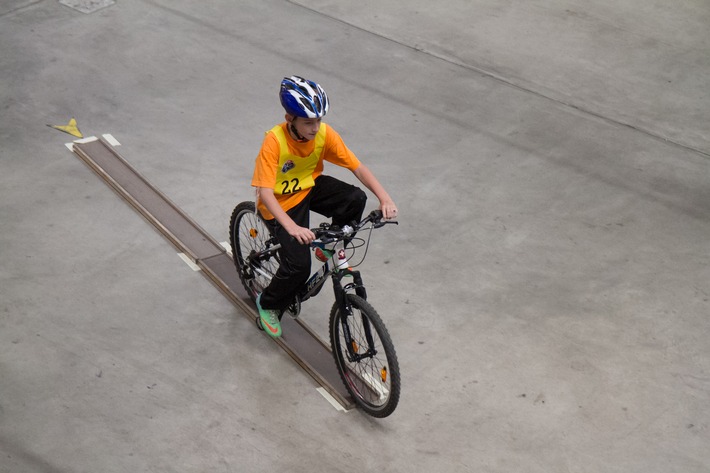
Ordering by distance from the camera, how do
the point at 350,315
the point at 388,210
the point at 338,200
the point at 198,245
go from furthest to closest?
the point at 198,245
the point at 338,200
the point at 350,315
the point at 388,210

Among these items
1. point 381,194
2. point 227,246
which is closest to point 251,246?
point 227,246

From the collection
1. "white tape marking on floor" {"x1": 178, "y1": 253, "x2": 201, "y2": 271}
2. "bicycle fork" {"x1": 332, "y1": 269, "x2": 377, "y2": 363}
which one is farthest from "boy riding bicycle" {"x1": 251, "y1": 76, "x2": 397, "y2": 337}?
"white tape marking on floor" {"x1": 178, "y1": 253, "x2": 201, "y2": 271}

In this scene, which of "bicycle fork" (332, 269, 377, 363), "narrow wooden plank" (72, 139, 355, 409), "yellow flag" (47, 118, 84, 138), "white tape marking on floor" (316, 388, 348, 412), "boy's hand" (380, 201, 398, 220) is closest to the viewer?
"boy's hand" (380, 201, 398, 220)

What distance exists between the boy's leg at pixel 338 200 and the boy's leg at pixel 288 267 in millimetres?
91

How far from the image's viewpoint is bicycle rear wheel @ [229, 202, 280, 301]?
593cm

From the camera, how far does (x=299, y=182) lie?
17.6 ft

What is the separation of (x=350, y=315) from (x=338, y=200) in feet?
2.30

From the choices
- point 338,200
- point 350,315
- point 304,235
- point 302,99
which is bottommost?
point 350,315

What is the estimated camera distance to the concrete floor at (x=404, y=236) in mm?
5184

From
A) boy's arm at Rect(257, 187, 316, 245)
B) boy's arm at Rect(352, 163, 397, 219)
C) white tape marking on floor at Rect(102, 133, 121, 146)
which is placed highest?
boy's arm at Rect(352, 163, 397, 219)

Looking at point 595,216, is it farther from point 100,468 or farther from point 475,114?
point 100,468

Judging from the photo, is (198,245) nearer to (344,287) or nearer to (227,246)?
(227,246)

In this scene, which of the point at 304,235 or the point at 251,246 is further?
the point at 251,246

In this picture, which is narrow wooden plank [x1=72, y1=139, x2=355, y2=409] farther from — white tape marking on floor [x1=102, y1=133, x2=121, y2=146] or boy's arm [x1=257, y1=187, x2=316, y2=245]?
boy's arm [x1=257, y1=187, x2=316, y2=245]
